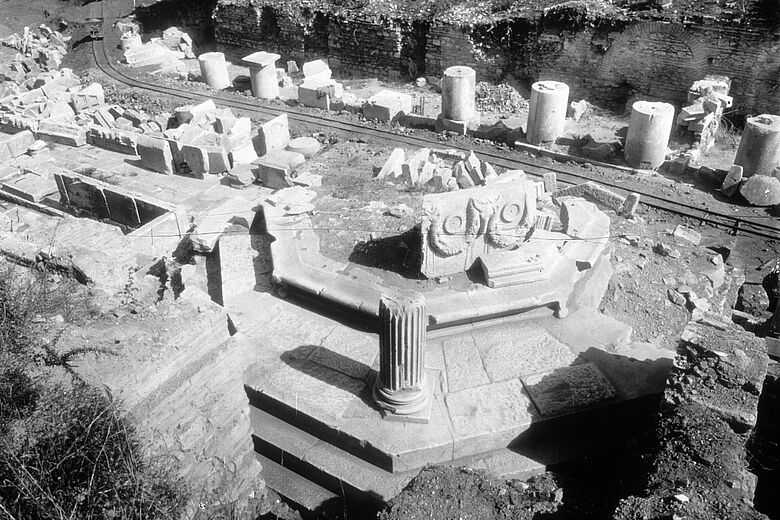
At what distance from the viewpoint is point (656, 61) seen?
54.8ft

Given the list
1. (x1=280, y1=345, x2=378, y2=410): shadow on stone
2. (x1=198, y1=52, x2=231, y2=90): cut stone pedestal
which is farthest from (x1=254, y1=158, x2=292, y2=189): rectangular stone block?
(x1=198, y1=52, x2=231, y2=90): cut stone pedestal

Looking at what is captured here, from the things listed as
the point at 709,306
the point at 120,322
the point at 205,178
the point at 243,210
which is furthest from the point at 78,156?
the point at 709,306

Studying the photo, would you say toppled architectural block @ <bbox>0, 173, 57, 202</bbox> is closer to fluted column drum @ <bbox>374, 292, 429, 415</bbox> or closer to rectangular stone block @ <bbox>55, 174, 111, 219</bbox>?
rectangular stone block @ <bbox>55, 174, 111, 219</bbox>

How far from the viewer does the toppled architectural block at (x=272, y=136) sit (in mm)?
13844

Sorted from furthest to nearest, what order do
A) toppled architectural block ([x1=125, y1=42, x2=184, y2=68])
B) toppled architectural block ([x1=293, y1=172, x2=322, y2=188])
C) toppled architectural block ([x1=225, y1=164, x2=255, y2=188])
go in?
1. toppled architectural block ([x1=125, y1=42, x2=184, y2=68])
2. toppled architectural block ([x1=225, y1=164, x2=255, y2=188])
3. toppled architectural block ([x1=293, y1=172, x2=322, y2=188])

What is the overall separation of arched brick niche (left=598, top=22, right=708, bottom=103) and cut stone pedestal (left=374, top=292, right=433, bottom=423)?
1335 cm

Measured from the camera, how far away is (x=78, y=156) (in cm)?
1464

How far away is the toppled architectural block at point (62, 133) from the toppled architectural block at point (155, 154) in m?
2.23

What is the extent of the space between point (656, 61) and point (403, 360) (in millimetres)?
13979

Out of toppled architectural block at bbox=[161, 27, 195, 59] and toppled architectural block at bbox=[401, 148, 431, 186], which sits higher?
toppled architectural block at bbox=[161, 27, 195, 59]

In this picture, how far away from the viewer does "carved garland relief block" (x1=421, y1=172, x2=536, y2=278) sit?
8195mm

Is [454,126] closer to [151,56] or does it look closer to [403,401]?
[403,401]

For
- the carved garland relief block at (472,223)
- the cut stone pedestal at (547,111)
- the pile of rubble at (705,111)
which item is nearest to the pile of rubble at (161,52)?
the cut stone pedestal at (547,111)

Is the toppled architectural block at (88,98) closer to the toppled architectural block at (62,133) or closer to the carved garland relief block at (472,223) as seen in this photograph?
the toppled architectural block at (62,133)
